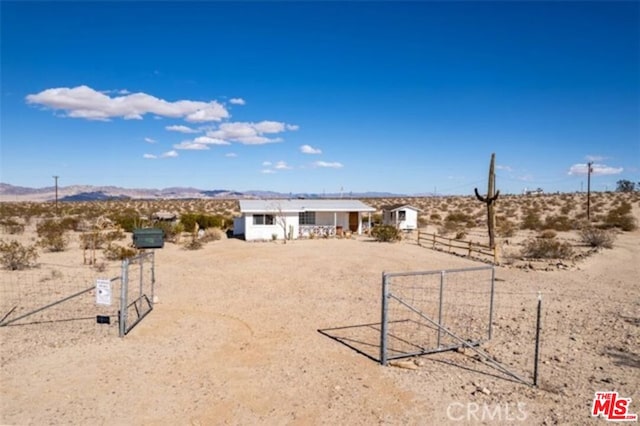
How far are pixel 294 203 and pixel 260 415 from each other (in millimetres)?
29732

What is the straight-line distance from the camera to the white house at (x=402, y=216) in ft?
123

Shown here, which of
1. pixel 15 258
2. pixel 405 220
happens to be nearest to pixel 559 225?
pixel 405 220

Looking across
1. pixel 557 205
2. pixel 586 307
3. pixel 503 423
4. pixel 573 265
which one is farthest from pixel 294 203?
pixel 557 205

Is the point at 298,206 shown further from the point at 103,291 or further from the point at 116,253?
the point at 103,291

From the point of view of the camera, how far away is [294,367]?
28.8 feet

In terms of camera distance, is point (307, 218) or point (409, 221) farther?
point (409, 221)

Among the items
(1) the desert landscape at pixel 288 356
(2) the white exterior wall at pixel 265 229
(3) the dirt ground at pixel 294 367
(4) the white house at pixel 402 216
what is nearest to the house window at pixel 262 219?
(2) the white exterior wall at pixel 265 229

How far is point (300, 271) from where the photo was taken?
760 inches

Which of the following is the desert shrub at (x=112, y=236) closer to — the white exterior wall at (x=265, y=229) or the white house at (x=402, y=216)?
the white exterior wall at (x=265, y=229)

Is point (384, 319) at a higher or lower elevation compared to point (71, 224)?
higher

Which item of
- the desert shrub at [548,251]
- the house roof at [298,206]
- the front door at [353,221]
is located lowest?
the desert shrub at [548,251]

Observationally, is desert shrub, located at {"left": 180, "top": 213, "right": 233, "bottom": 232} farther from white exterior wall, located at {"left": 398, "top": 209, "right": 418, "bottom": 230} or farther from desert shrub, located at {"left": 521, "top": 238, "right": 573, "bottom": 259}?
desert shrub, located at {"left": 521, "top": 238, "right": 573, "bottom": 259}

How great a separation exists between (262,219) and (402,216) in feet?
40.9

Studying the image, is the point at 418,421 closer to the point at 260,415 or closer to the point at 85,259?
the point at 260,415
